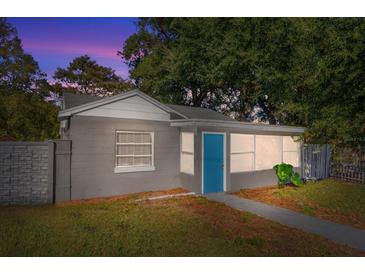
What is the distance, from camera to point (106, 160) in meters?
9.84

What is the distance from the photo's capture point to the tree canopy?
11.0 metres

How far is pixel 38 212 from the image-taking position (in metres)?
7.72

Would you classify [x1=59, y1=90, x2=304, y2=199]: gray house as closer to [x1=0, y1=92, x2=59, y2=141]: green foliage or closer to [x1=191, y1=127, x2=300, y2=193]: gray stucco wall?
[x1=191, y1=127, x2=300, y2=193]: gray stucco wall

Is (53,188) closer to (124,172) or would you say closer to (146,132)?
(124,172)

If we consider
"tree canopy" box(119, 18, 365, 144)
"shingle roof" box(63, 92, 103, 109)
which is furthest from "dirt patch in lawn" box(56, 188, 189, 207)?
"tree canopy" box(119, 18, 365, 144)

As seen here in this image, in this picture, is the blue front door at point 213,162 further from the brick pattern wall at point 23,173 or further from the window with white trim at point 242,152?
the brick pattern wall at point 23,173

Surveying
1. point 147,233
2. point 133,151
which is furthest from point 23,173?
point 147,233

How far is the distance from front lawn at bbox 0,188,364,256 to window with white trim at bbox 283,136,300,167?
648cm

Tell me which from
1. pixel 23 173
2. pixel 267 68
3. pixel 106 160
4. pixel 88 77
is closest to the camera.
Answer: pixel 23 173

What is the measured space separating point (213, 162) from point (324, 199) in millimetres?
4368

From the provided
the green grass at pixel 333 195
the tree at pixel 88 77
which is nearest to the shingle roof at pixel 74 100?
the green grass at pixel 333 195

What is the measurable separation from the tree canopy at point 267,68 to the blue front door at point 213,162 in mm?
5164

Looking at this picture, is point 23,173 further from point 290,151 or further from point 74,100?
point 290,151

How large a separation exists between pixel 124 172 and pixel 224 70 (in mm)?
15182
